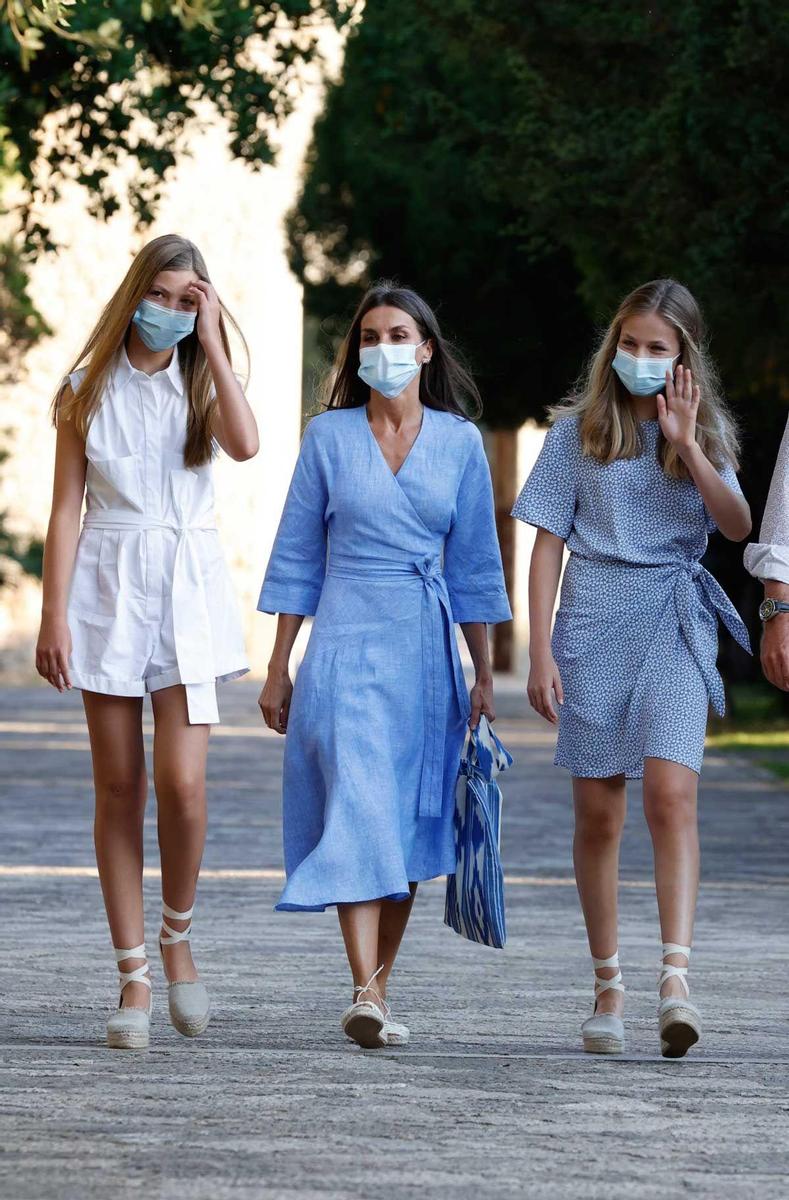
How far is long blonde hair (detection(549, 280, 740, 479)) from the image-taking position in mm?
5281

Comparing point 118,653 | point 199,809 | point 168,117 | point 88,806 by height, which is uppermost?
point 168,117

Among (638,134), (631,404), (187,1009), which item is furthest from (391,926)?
(638,134)

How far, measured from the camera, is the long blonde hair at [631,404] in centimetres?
528

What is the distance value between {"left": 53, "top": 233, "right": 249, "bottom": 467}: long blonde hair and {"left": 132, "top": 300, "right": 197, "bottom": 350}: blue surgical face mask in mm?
30

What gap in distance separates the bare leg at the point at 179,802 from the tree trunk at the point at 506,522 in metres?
22.0

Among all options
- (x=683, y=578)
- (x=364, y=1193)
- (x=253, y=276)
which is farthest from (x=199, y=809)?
(x=253, y=276)

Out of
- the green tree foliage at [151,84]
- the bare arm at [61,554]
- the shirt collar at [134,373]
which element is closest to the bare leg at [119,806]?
the bare arm at [61,554]

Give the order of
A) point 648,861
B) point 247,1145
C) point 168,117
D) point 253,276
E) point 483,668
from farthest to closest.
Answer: point 253,276 → point 168,117 → point 648,861 → point 483,668 → point 247,1145

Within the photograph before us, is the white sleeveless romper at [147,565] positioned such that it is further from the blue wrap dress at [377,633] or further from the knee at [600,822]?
the knee at [600,822]

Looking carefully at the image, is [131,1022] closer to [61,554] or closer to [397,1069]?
[397,1069]

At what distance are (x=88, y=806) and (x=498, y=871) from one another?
7.07 meters

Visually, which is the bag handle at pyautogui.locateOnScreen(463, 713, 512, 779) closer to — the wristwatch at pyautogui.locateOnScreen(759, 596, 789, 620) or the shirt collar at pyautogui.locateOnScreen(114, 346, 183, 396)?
the wristwatch at pyautogui.locateOnScreen(759, 596, 789, 620)

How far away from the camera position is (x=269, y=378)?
2953 centimetres

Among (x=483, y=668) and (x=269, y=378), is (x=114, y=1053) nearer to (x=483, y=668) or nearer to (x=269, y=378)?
(x=483, y=668)
